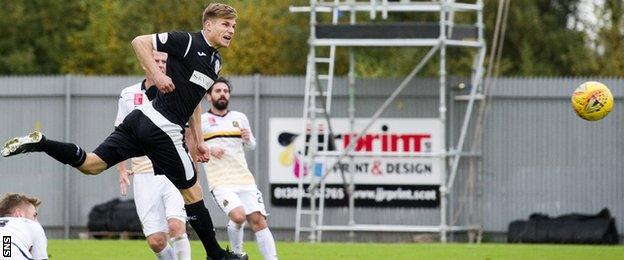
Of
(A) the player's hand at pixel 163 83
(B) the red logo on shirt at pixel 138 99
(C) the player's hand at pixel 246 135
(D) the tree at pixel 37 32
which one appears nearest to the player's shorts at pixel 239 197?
(C) the player's hand at pixel 246 135

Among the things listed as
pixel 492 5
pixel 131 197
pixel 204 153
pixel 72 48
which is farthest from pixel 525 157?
pixel 72 48

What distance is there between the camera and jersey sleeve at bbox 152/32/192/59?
13305 mm

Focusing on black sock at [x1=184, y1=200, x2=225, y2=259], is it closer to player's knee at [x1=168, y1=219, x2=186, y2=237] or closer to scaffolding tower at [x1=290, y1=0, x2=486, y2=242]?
player's knee at [x1=168, y1=219, x2=186, y2=237]

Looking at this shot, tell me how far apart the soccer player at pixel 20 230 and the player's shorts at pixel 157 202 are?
257 centimetres

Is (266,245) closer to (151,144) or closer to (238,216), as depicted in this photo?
(238,216)

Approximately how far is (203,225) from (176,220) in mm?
1203

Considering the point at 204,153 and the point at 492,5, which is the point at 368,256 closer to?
the point at 204,153

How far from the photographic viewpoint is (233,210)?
1734cm

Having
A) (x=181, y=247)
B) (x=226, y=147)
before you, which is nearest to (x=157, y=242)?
(x=181, y=247)

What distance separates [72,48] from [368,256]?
22.3 meters

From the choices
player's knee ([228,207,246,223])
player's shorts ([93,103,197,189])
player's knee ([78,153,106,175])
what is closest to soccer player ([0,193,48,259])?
player's knee ([78,153,106,175])

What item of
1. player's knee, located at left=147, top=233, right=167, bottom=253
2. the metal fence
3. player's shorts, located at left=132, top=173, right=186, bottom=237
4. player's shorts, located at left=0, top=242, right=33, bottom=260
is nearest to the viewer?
player's shorts, located at left=0, top=242, right=33, bottom=260

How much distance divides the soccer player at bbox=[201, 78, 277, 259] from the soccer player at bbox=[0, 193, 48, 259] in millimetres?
4758

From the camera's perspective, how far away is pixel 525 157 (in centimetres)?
2770
